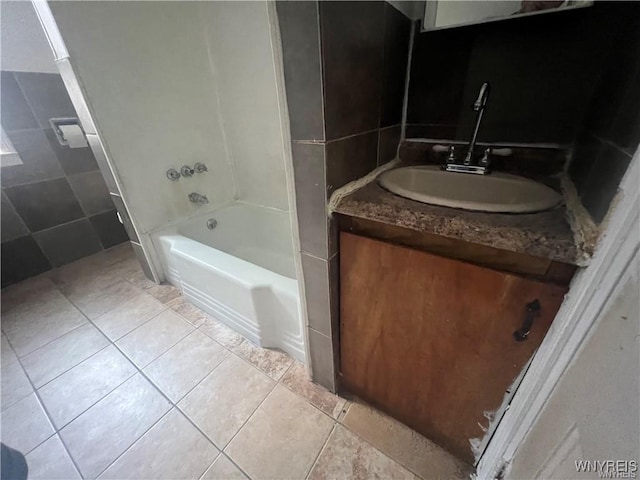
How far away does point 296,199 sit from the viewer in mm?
681

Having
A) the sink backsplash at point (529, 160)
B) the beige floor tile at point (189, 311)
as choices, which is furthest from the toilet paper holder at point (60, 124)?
the sink backsplash at point (529, 160)

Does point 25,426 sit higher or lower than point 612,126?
lower

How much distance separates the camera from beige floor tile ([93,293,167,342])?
1.32m

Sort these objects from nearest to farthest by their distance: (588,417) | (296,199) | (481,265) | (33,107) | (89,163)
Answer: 1. (588,417)
2. (481,265)
3. (296,199)
4. (33,107)
5. (89,163)

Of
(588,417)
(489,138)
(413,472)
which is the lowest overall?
(413,472)

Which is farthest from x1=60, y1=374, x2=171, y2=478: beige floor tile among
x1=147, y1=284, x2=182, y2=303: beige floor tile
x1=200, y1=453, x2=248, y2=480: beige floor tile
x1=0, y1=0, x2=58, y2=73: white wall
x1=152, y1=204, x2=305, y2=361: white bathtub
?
x1=0, y1=0, x2=58, y2=73: white wall

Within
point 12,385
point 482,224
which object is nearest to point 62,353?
point 12,385

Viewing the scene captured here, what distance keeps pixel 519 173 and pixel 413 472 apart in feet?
3.38

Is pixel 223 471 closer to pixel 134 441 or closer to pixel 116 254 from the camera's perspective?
pixel 134 441

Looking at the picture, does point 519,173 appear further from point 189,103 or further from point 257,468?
point 189,103

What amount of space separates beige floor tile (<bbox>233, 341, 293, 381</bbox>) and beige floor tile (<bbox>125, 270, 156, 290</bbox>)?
35.9 inches

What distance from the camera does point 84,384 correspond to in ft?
3.50

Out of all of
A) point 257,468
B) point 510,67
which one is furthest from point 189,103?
point 257,468

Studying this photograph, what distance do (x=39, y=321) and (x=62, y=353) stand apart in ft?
1.33
